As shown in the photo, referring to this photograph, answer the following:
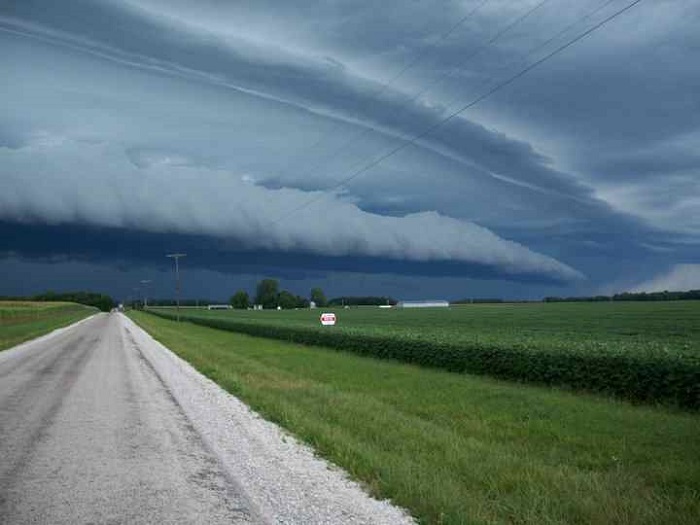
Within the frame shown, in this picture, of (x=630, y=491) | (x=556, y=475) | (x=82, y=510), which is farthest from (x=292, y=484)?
(x=630, y=491)

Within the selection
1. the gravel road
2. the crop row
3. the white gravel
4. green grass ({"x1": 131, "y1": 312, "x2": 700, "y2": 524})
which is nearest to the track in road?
the gravel road

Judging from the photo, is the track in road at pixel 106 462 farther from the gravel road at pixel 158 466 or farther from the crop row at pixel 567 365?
the crop row at pixel 567 365

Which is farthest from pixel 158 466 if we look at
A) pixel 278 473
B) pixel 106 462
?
pixel 278 473

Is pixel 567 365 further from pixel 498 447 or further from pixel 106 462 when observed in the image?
pixel 106 462

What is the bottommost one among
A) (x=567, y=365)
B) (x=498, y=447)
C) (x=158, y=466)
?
(x=498, y=447)

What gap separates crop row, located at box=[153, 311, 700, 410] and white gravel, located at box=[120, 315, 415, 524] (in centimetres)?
871

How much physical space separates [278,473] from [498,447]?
3.62 m

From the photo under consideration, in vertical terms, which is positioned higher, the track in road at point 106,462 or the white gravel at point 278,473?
the track in road at point 106,462

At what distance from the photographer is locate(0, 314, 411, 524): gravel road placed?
6617mm

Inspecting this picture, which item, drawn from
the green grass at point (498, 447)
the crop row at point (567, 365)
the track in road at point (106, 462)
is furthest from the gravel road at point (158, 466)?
the crop row at point (567, 365)

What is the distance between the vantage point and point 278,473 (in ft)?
27.2

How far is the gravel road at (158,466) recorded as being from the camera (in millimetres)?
Answer: 6617

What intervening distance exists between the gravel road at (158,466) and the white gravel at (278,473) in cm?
2

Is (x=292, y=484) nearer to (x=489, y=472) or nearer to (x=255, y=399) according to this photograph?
(x=489, y=472)
